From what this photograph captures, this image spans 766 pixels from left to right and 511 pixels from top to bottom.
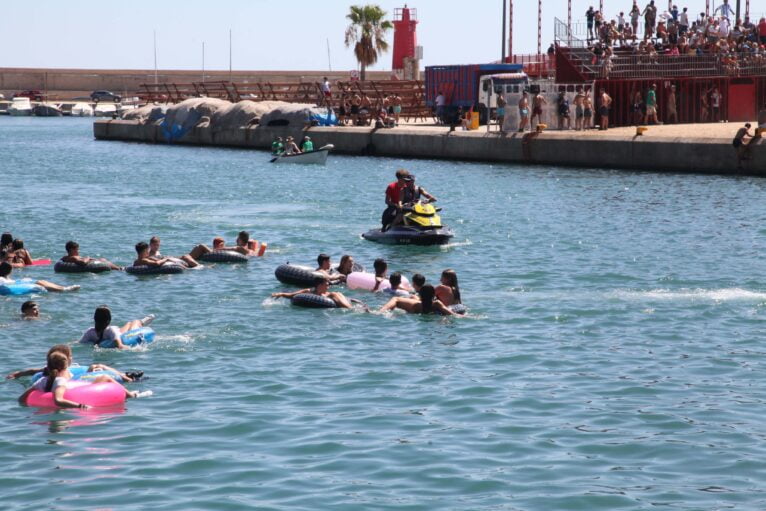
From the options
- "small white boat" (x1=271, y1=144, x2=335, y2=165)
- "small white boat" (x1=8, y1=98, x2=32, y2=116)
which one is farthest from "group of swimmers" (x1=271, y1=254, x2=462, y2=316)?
"small white boat" (x1=8, y1=98, x2=32, y2=116)

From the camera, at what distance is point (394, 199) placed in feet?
100

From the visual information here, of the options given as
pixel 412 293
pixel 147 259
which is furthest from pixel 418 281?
pixel 147 259

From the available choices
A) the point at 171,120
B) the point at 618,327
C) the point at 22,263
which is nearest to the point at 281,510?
the point at 618,327

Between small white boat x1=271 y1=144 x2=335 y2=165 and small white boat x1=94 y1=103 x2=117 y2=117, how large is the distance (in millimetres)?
78136

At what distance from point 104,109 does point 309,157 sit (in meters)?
85.3

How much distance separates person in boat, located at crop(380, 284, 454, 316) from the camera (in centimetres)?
2184

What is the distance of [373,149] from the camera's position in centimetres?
6322

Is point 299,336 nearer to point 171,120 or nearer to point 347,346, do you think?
point 347,346

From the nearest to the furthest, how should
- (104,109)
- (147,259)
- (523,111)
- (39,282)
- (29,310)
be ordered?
(29,310), (39,282), (147,259), (523,111), (104,109)

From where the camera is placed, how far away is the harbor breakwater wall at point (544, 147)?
47250 millimetres

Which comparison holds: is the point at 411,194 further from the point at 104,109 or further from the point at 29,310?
the point at 104,109

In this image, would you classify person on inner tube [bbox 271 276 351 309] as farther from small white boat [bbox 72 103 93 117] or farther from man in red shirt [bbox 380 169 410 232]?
small white boat [bbox 72 103 93 117]

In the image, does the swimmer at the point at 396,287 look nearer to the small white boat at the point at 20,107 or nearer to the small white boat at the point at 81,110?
the small white boat at the point at 81,110

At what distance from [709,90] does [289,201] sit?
77.6ft
